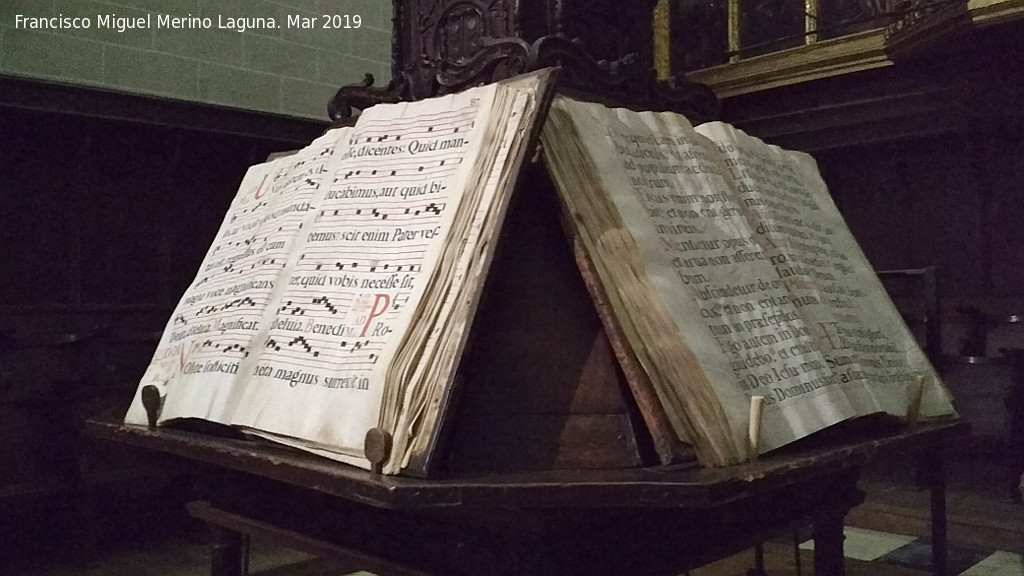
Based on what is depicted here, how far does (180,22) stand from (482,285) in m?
3.91

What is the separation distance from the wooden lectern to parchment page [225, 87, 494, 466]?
0.06 m

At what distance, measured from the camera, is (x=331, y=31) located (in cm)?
484

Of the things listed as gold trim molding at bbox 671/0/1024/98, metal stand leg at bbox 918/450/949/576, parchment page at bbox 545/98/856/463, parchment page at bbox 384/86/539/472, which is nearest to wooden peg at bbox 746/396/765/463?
parchment page at bbox 545/98/856/463

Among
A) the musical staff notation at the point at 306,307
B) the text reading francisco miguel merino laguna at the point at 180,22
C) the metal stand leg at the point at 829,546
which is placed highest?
the text reading francisco miguel merino laguna at the point at 180,22

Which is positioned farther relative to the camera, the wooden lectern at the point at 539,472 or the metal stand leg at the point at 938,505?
the metal stand leg at the point at 938,505

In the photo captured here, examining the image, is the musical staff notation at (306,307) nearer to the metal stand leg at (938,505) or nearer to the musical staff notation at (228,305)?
the musical staff notation at (228,305)

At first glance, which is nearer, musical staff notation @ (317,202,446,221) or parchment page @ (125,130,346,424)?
musical staff notation @ (317,202,446,221)

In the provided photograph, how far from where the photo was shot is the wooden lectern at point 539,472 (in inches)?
31.5

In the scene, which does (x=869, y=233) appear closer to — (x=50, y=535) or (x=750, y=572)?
(x=750, y=572)

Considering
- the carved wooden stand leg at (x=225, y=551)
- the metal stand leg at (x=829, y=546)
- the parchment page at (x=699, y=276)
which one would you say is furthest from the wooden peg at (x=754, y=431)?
the carved wooden stand leg at (x=225, y=551)

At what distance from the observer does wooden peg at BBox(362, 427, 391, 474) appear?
0.81 m

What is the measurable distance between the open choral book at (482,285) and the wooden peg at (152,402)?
0.05ft

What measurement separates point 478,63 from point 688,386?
33.0 inches

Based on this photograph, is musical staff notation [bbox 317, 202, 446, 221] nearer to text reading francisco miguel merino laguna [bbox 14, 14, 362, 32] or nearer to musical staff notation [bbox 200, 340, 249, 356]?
musical staff notation [bbox 200, 340, 249, 356]
